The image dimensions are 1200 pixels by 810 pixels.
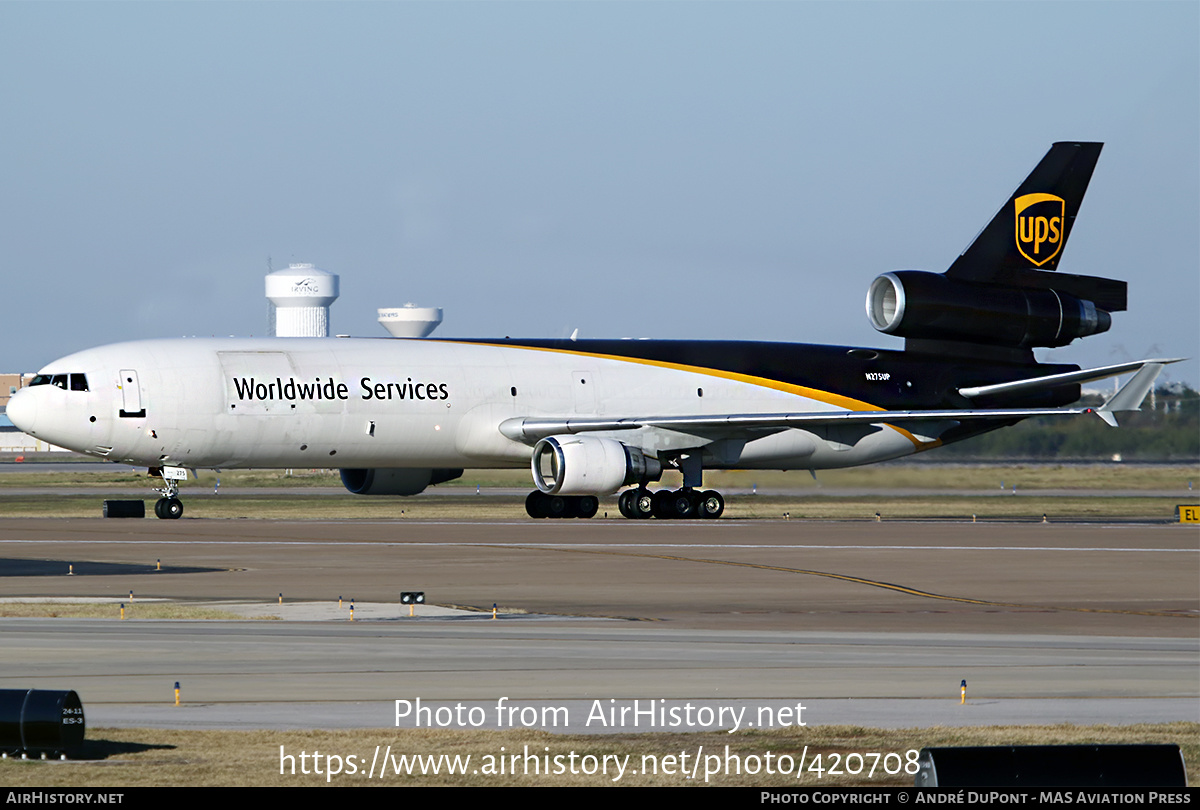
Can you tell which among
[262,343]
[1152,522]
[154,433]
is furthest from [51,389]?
[1152,522]

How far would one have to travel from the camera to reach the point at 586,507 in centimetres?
4269

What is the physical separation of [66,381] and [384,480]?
934 centimetres

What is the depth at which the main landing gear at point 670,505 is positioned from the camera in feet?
139

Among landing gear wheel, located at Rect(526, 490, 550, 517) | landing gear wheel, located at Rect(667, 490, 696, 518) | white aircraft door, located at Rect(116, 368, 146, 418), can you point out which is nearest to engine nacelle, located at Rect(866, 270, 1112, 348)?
landing gear wheel, located at Rect(667, 490, 696, 518)

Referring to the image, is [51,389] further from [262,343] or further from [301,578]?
[301,578]

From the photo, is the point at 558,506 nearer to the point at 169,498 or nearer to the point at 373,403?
the point at 373,403

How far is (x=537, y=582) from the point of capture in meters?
23.3

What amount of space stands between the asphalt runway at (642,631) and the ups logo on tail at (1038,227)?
51.0 feet

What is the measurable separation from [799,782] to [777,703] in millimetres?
2826

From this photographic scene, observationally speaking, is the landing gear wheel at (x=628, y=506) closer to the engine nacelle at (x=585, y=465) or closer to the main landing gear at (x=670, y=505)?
the main landing gear at (x=670, y=505)

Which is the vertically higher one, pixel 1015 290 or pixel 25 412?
pixel 1015 290

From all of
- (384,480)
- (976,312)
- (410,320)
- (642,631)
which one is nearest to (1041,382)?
(976,312)

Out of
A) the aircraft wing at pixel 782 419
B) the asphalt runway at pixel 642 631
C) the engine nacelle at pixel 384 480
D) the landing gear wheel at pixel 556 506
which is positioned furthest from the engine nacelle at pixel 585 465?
the asphalt runway at pixel 642 631

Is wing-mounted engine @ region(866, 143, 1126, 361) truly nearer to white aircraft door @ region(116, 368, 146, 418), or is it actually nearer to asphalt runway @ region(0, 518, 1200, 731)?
asphalt runway @ region(0, 518, 1200, 731)
